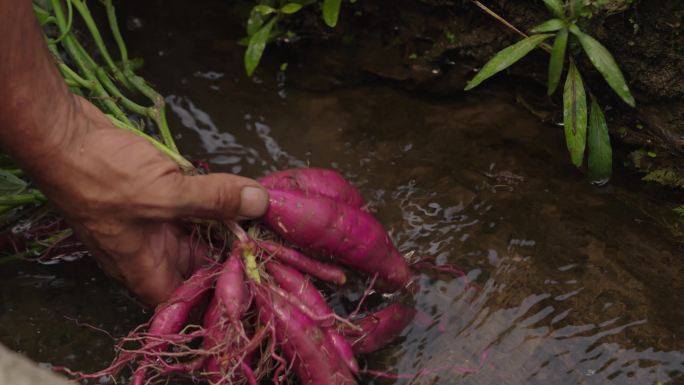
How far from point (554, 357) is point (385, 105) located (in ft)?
3.64

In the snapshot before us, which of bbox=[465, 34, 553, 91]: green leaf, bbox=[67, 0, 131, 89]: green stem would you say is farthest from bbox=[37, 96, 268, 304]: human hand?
bbox=[465, 34, 553, 91]: green leaf

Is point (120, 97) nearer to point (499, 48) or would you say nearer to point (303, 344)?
point (303, 344)

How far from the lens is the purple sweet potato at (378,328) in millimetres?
1800

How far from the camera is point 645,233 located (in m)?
2.09

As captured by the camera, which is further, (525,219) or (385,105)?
(385,105)

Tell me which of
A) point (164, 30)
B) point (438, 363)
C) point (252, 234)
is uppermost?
point (164, 30)

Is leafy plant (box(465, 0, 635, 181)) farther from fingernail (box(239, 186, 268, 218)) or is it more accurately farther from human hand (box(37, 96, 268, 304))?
human hand (box(37, 96, 268, 304))

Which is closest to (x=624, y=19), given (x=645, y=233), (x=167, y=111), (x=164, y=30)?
(x=645, y=233)

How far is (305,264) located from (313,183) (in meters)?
0.22

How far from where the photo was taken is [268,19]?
8.66ft

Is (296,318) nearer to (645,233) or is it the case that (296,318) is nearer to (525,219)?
(525,219)

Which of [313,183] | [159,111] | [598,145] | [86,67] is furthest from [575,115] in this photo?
[86,67]

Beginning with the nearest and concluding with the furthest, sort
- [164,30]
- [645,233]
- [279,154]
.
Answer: [645,233] < [279,154] < [164,30]

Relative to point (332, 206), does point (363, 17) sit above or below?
above
